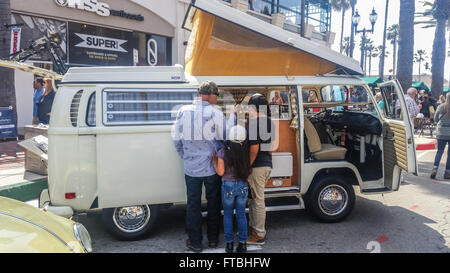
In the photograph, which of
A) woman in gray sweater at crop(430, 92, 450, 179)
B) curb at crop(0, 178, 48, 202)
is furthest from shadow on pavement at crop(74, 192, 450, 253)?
woman in gray sweater at crop(430, 92, 450, 179)

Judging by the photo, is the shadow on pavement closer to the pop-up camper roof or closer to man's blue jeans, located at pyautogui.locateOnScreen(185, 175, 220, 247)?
man's blue jeans, located at pyautogui.locateOnScreen(185, 175, 220, 247)

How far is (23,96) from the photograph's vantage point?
1263cm

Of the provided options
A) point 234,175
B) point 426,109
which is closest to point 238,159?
point 234,175

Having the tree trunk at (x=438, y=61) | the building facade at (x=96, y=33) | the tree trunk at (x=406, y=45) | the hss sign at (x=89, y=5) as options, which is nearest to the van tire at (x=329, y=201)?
the building facade at (x=96, y=33)

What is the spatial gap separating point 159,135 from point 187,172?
61 centimetres

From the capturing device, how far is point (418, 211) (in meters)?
5.82

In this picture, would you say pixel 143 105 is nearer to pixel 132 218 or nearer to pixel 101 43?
pixel 132 218

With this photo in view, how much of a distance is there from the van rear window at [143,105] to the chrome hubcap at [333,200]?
2.38 metres

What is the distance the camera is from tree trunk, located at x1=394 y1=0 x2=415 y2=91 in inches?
533

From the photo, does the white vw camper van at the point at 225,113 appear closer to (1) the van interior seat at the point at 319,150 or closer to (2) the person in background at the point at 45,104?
(1) the van interior seat at the point at 319,150

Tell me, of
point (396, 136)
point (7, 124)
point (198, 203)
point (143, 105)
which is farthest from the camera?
point (7, 124)

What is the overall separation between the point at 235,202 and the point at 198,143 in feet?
2.71

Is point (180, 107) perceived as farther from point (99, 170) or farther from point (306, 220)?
point (306, 220)

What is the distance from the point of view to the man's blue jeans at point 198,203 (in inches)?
168
